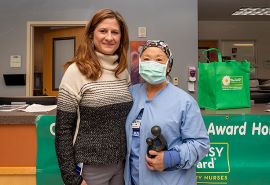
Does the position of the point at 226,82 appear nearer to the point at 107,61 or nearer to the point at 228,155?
the point at 228,155

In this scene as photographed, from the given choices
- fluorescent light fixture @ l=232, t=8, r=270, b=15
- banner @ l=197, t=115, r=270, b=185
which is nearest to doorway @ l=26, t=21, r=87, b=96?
fluorescent light fixture @ l=232, t=8, r=270, b=15

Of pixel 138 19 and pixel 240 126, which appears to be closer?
pixel 240 126

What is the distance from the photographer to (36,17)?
193 inches

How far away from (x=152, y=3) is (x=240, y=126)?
3.63m

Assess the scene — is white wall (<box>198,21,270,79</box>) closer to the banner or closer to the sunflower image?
the sunflower image

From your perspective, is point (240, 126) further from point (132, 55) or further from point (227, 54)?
point (227, 54)

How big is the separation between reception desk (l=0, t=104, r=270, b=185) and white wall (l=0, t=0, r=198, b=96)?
323 centimetres

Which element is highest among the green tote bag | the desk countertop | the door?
the door

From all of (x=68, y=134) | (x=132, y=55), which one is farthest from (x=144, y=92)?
(x=132, y=55)

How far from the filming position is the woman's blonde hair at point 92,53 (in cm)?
120

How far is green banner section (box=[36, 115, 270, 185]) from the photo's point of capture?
1.59 meters

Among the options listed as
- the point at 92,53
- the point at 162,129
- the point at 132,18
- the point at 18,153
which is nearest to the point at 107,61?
the point at 92,53

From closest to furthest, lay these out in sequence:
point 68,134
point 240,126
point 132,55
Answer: point 68,134 < point 240,126 < point 132,55

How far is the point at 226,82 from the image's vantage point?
5.45ft
